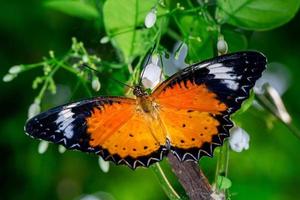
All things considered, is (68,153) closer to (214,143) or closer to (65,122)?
(65,122)

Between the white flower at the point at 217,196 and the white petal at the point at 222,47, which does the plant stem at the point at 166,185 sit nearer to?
the white flower at the point at 217,196

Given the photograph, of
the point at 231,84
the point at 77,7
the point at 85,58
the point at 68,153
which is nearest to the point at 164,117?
the point at 231,84

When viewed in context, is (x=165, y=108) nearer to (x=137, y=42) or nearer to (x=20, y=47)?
(x=137, y=42)

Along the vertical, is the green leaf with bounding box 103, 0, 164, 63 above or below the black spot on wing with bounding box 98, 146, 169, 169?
above

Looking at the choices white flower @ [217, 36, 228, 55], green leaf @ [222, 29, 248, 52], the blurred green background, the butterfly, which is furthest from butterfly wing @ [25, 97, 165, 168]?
the blurred green background

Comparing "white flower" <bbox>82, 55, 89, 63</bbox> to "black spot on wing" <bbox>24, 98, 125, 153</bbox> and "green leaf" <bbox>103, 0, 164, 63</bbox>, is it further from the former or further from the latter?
"black spot on wing" <bbox>24, 98, 125, 153</bbox>

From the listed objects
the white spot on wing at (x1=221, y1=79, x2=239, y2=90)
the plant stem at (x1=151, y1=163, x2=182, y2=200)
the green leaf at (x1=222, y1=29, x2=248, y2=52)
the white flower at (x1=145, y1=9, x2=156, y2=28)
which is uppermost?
the white flower at (x1=145, y1=9, x2=156, y2=28)
